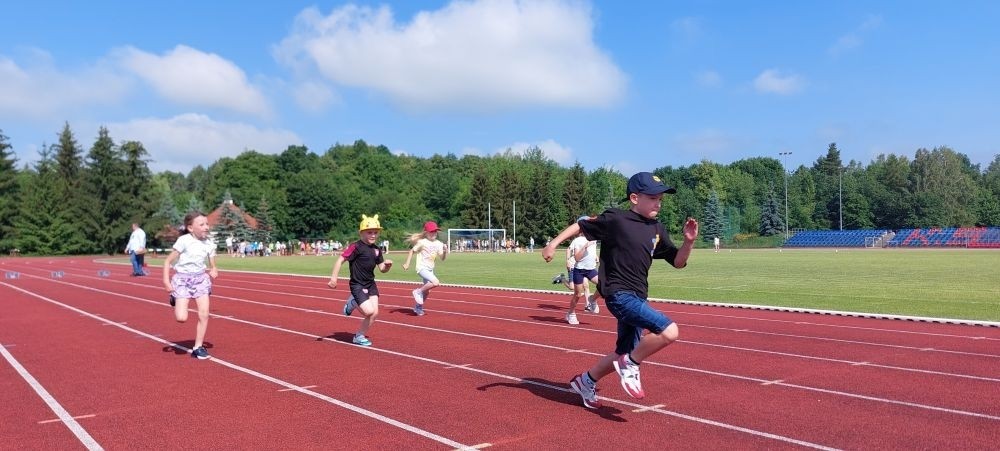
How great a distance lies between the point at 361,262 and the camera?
1062 centimetres

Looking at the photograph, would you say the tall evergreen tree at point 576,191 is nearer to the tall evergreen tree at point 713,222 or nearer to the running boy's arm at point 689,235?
the tall evergreen tree at point 713,222

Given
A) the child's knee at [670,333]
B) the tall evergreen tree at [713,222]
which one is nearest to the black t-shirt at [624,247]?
the child's knee at [670,333]

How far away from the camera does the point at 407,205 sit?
11131 centimetres

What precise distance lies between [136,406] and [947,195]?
11579 cm

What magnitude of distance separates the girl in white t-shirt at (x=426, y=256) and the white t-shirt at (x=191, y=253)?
5.42 m

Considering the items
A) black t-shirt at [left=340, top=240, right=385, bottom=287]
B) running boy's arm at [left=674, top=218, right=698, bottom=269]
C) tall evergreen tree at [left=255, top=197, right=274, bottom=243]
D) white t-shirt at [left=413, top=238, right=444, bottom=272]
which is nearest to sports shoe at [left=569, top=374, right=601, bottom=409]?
running boy's arm at [left=674, top=218, right=698, bottom=269]

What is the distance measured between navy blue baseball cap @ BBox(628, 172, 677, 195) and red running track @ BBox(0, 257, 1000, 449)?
6.21 ft

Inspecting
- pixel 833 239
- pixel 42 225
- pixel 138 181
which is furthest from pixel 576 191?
pixel 42 225

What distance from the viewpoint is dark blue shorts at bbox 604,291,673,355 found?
19.0 feet

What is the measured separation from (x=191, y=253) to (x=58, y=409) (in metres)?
3.34

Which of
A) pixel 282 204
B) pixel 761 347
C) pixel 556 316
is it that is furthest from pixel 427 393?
pixel 282 204

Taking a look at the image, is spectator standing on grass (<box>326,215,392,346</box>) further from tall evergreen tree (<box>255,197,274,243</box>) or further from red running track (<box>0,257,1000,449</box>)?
tall evergreen tree (<box>255,197,274,243</box>)

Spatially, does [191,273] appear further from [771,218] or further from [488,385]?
[771,218]

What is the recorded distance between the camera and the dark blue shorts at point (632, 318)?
5.79m
